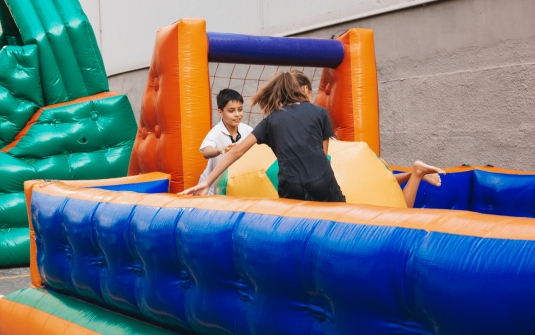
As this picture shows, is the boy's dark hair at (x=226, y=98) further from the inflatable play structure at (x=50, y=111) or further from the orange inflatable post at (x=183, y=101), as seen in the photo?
the inflatable play structure at (x=50, y=111)

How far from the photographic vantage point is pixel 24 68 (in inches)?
255

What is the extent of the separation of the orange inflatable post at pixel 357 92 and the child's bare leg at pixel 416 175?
3.86 ft

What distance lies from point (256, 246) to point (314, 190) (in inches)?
35.4

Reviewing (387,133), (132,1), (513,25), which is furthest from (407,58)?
(132,1)

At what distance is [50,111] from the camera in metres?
6.51

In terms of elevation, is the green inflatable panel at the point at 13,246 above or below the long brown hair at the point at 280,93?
below

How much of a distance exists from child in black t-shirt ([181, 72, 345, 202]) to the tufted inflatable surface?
51 cm

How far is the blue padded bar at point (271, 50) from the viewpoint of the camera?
462 centimetres

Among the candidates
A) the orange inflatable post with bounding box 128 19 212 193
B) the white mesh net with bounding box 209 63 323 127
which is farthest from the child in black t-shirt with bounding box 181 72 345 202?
the white mesh net with bounding box 209 63 323 127

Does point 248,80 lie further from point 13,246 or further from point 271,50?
point 271,50

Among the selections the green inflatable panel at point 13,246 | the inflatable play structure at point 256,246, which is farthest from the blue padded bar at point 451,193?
the green inflatable panel at point 13,246

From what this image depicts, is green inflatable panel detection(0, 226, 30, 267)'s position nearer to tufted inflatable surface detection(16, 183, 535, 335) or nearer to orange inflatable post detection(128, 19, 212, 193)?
orange inflatable post detection(128, 19, 212, 193)

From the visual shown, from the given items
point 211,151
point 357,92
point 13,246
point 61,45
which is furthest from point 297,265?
point 61,45

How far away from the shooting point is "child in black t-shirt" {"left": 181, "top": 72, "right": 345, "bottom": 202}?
313cm
